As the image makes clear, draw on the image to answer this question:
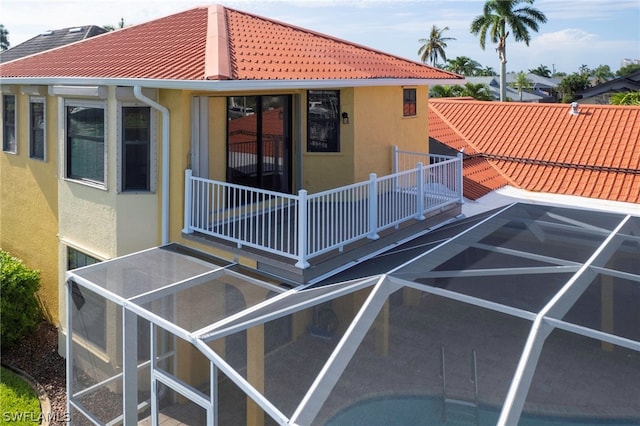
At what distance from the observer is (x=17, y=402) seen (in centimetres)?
1074

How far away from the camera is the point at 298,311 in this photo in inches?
292

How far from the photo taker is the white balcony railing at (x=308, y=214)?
29.4ft

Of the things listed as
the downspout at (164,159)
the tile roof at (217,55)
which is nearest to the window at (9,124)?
the tile roof at (217,55)

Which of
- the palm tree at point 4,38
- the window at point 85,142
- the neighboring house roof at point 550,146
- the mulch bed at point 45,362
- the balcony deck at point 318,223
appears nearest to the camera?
the balcony deck at point 318,223

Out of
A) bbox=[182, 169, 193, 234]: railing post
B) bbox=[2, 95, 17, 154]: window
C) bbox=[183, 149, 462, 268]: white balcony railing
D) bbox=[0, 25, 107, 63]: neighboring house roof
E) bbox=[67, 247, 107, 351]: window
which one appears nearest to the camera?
bbox=[183, 149, 462, 268]: white balcony railing

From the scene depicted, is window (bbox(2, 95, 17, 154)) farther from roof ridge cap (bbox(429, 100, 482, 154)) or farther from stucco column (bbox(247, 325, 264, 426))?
roof ridge cap (bbox(429, 100, 482, 154))

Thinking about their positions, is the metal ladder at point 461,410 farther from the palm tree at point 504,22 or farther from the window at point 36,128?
the palm tree at point 504,22

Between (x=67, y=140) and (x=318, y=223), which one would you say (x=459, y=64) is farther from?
(x=318, y=223)

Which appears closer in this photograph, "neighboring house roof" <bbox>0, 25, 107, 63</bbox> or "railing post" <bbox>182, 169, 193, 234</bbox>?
"railing post" <bbox>182, 169, 193, 234</bbox>

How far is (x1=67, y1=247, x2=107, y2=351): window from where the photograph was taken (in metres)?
9.36

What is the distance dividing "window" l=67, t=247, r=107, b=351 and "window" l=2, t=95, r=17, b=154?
682 centimetres

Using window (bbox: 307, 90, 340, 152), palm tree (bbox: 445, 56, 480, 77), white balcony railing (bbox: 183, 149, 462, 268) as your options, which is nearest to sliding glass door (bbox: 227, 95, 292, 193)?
window (bbox: 307, 90, 340, 152)

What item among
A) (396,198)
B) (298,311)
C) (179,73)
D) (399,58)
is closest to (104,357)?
(298,311)

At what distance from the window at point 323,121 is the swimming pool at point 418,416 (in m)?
7.26
